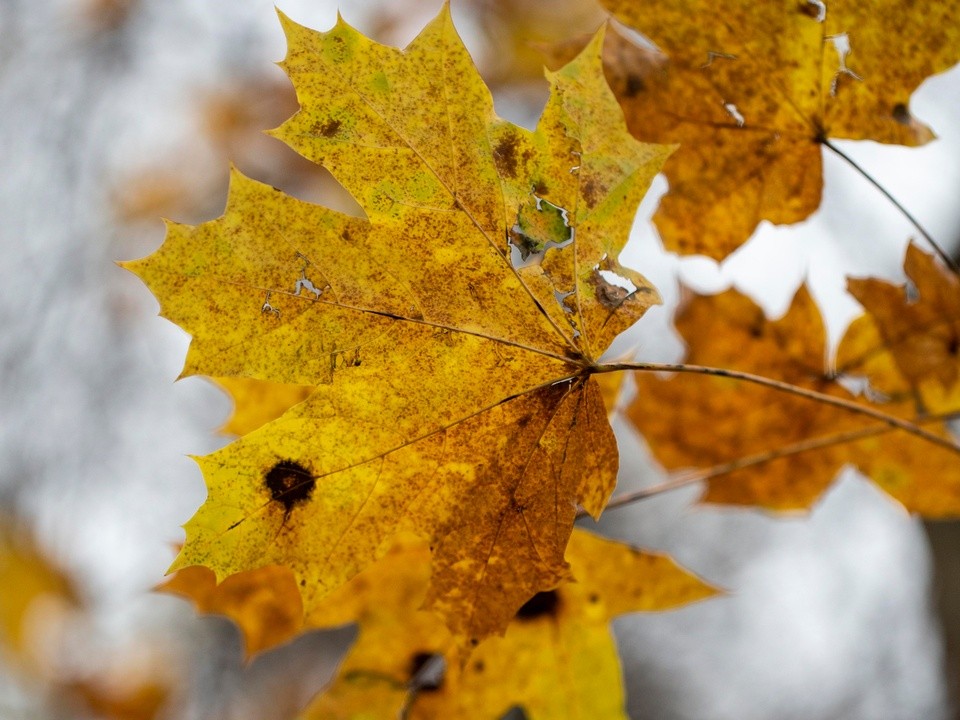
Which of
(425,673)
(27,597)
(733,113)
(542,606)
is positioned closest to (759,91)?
(733,113)

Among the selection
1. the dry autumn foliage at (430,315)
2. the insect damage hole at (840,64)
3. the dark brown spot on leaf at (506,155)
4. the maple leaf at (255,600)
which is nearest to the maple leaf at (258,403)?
the maple leaf at (255,600)

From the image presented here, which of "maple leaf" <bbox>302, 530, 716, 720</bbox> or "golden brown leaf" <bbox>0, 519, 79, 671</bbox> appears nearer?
"maple leaf" <bbox>302, 530, 716, 720</bbox>

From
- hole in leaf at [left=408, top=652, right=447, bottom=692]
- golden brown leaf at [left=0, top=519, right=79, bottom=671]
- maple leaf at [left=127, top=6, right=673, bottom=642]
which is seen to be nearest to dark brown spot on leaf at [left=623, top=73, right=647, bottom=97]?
maple leaf at [left=127, top=6, right=673, bottom=642]

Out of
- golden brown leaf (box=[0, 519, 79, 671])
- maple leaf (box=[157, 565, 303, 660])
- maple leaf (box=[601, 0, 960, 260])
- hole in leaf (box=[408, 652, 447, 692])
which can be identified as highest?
maple leaf (box=[601, 0, 960, 260])

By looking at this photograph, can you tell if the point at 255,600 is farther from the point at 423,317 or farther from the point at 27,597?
the point at 27,597

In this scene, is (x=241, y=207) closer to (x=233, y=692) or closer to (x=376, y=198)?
(x=376, y=198)

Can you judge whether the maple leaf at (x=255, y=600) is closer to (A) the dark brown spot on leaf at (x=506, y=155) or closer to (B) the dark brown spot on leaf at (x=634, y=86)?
(A) the dark brown spot on leaf at (x=506, y=155)

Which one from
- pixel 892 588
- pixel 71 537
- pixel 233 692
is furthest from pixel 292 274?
pixel 892 588

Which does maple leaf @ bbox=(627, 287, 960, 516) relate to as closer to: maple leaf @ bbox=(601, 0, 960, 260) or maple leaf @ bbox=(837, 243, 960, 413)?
maple leaf @ bbox=(837, 243, 960, 413)
